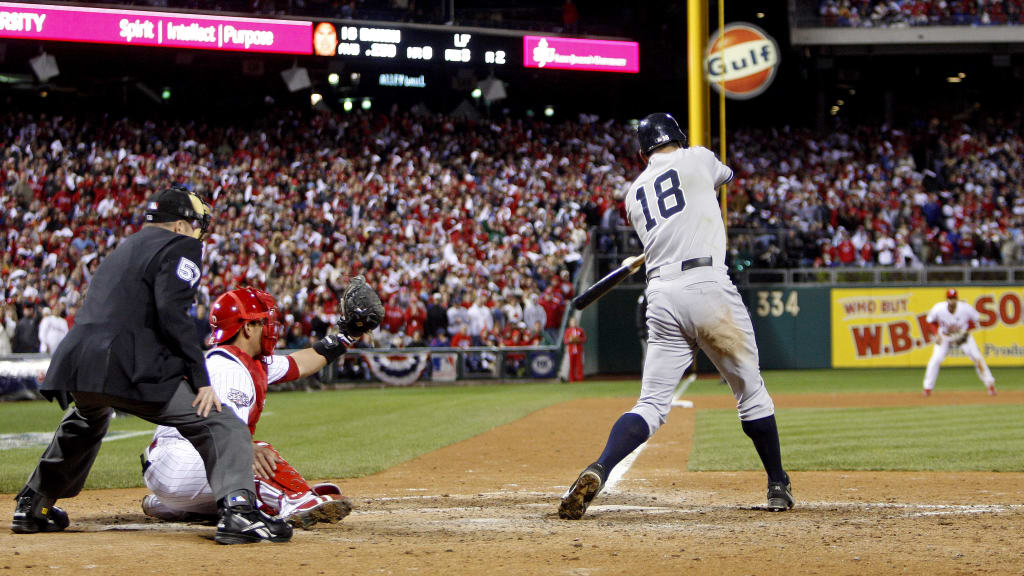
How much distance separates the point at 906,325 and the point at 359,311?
69.5 feet

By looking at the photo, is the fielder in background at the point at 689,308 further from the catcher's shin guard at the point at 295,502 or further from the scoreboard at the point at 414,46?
the scoreboard at the point at 414,46

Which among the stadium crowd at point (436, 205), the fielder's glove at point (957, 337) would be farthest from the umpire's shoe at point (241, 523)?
the fielder's glove at point (957, 337)

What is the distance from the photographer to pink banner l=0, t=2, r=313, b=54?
22.9 metres

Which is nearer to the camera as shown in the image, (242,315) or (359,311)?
(242,315)

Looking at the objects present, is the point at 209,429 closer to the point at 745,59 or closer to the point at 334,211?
the point at 745,59

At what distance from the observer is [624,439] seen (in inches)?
206

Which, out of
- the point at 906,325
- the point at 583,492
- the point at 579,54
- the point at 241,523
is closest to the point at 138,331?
the point at 241,523

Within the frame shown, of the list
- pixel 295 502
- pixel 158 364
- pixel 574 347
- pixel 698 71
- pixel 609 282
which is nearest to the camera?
pixel 158 364

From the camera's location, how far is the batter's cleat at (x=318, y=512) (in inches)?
194

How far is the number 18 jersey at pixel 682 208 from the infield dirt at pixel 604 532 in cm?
135

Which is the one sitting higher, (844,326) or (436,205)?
(436,205)

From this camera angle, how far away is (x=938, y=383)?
1967 centimetres

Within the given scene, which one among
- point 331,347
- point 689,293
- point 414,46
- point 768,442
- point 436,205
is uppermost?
point 414,46

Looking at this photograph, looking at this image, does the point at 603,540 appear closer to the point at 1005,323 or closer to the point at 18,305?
the point at 18,305
